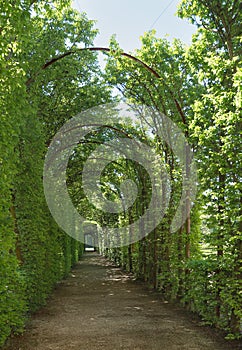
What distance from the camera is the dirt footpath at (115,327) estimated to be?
5.81m

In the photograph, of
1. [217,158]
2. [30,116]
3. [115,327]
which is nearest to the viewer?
[217,158]

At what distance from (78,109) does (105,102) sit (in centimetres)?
96

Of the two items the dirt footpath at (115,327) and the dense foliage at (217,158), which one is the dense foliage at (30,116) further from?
the dense foliage at (217,158)

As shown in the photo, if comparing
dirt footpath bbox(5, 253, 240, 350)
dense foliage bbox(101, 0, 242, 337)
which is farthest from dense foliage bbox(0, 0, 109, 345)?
dense foliage bbox(101, 0, 242, 337)

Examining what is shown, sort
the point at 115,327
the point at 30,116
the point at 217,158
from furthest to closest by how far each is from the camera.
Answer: the point at 30,116
the point at 115,327
the point at 217,158

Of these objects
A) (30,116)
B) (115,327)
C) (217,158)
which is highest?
(30,116)

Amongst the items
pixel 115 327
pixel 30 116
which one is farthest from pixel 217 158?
pixel 30 116

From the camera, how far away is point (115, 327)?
6984mm

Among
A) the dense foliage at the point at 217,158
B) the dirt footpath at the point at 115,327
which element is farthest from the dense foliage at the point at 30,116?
the dense foliage at the point at 217,158

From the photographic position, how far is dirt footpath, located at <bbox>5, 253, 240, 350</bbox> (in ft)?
19.1

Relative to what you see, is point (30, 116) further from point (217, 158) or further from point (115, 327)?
point (115, 327)

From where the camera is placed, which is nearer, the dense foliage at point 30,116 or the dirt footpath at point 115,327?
the dense foliage at point 30,116

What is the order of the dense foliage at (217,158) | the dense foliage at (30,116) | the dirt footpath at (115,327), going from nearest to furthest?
1. the dense foliage at (30,116)
2. the dense foliage at (217,158)
3. the dirt footpath at (115,327)

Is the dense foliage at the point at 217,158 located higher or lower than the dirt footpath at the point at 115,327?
higher
